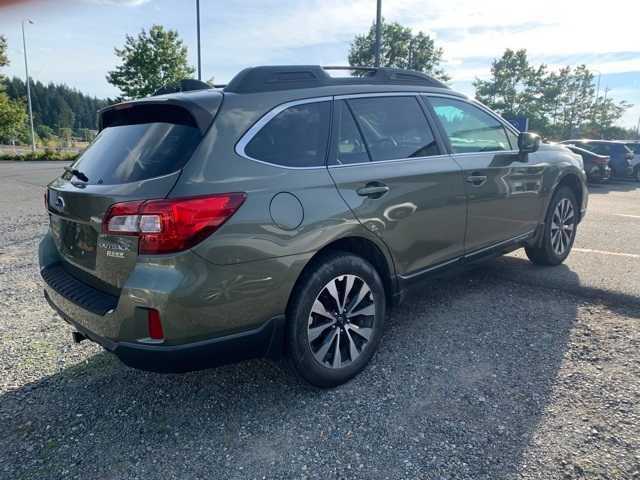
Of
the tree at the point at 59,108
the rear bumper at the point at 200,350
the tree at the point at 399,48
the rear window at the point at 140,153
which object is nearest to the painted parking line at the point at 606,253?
the rear bumper at the point at 200,350

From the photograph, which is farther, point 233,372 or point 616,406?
point 233,372

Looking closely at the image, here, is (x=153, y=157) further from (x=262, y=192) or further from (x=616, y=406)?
(x=616, y=406)

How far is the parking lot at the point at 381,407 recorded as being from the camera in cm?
221

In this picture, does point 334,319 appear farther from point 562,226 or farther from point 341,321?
point 562,226

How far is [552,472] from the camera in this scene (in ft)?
6.96

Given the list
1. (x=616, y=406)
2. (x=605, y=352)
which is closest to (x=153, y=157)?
(x=616, y=406)

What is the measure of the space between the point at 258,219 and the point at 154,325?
68cm

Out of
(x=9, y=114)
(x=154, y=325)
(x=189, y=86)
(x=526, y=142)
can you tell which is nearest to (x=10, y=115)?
(x=9, y=114)

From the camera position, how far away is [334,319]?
2721 millimetres

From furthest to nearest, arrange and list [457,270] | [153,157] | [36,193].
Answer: [36,193] < [457,270] < [153,157]

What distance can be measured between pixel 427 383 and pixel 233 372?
1.22 m

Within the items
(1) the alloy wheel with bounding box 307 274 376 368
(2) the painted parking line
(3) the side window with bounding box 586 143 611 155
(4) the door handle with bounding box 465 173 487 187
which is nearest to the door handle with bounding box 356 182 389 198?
(1) the alloy wheel with bounding box 307 274 376 368

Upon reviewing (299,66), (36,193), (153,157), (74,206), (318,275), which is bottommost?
(36,193)

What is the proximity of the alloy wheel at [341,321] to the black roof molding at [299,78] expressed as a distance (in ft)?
3.71
